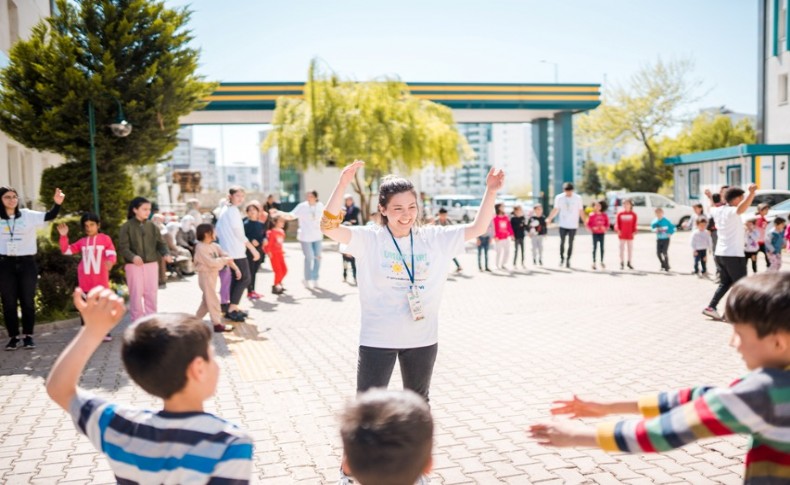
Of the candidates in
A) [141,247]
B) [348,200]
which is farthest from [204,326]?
[348,200]

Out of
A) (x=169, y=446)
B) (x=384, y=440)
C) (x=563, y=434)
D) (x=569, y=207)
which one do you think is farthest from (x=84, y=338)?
(x=569, y=207)

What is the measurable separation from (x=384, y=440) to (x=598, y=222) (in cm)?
1496

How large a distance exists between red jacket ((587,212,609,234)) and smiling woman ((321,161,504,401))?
12644 millimetres

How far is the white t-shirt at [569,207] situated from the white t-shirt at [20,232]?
11335 mm

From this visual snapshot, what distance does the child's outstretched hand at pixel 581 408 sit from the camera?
224 centimetres

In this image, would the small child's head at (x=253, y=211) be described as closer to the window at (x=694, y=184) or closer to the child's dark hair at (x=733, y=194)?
the child's dark hair at (x=733, y=194)

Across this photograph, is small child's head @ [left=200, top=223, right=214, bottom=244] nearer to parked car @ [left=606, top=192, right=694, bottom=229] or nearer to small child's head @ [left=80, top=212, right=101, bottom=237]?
small child's head @ [left=80, top=212, right=101, bottom=237]

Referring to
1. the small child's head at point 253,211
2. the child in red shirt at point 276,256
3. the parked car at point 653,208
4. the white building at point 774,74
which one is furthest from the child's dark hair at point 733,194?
the white building at point 774,74

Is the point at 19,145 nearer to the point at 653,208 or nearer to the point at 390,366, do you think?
the point at 390,366

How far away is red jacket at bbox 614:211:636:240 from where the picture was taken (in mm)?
15430

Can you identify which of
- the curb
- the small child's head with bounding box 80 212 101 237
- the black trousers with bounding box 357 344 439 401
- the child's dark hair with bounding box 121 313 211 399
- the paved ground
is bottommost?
the paved ground

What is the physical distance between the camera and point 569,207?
15562 millimetres

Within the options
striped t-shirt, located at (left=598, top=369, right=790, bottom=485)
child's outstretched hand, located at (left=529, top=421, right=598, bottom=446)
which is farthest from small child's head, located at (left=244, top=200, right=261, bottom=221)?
striped t-shirt, located at (left=598, top=369, right=790, bottom=485)

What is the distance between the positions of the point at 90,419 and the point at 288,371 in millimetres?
4776
